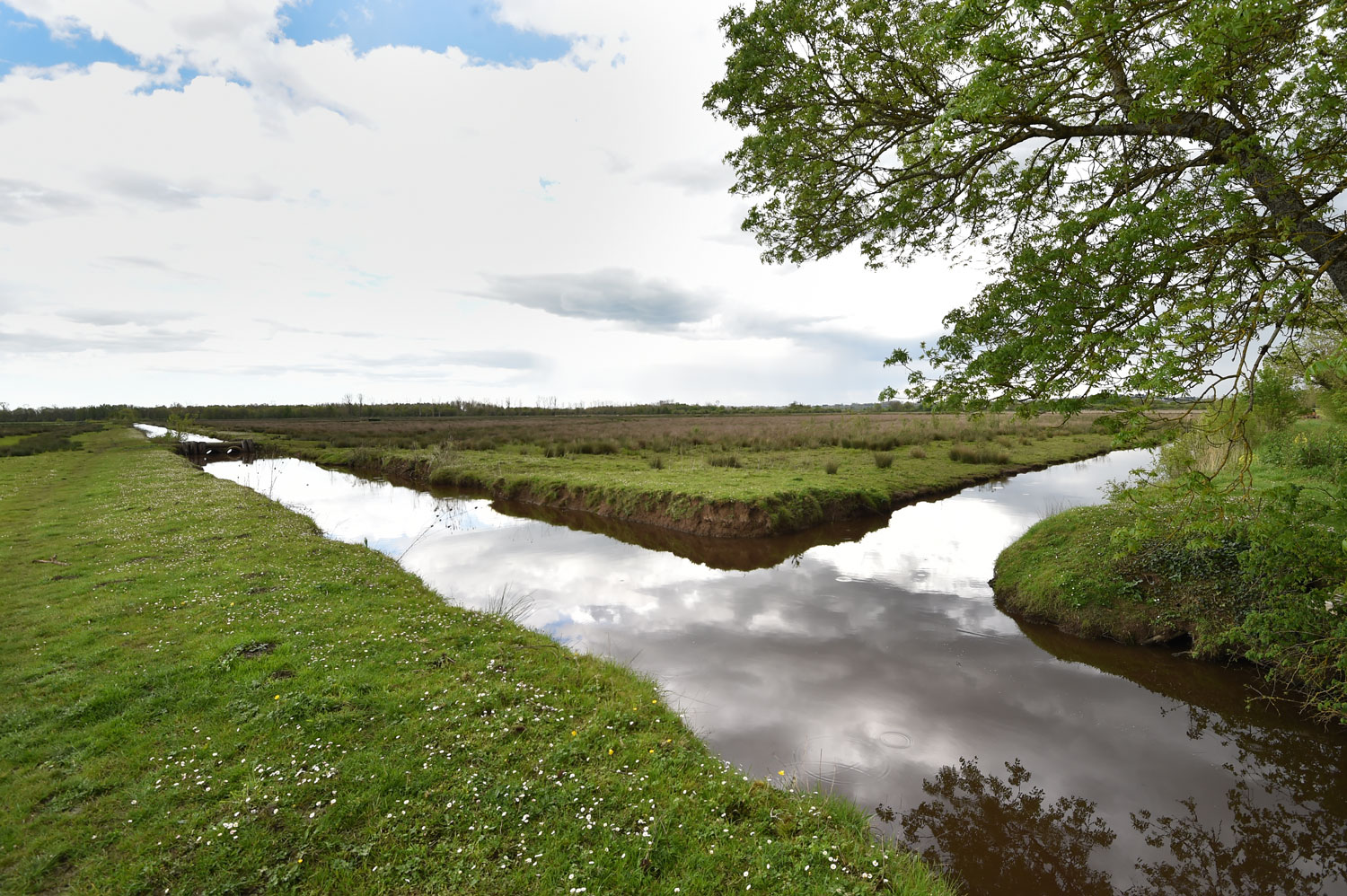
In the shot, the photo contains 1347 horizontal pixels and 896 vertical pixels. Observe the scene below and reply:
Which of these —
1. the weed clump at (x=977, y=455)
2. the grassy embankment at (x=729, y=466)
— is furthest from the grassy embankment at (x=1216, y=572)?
the weed clump at (x=977, y=455)

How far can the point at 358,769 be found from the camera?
5.57 meters

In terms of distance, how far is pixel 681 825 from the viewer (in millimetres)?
4945

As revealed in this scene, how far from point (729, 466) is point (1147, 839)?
77.1ft

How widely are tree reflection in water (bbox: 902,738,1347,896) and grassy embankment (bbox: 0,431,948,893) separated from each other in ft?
3.81

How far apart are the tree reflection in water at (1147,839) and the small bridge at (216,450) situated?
190ft

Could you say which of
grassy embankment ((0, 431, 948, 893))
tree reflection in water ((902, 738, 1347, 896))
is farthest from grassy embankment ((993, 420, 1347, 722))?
grassy embankment ((0, 431, 948, 893))

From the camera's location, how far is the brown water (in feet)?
18.9

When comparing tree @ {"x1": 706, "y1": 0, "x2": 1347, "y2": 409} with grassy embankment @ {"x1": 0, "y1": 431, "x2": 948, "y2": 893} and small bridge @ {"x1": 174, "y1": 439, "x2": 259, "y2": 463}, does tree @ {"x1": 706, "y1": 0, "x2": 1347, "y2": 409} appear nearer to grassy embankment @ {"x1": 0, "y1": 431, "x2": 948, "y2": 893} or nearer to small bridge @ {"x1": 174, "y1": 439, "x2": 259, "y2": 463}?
grassy embankment @ {"x1": 0, "y1": 431, "x2": 948, "y2": 893}

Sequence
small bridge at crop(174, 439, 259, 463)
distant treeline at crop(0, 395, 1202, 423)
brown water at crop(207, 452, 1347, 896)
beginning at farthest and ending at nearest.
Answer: distant treeline at crop(0, 395, 1202, 423) < small bridge at crop(174, 439, 259, 463) < brown water at crop(207, 452, 1347, 896)

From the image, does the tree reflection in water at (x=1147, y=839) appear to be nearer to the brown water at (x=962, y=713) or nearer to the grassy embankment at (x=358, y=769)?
the brown water at (x=962, y=713)

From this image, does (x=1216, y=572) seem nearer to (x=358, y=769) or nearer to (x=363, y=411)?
(x=358, y=769)

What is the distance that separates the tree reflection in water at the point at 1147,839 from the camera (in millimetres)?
5320

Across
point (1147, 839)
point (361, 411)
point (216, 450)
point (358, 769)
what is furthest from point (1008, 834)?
point (361, 411)

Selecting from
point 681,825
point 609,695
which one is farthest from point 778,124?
point 681,825
